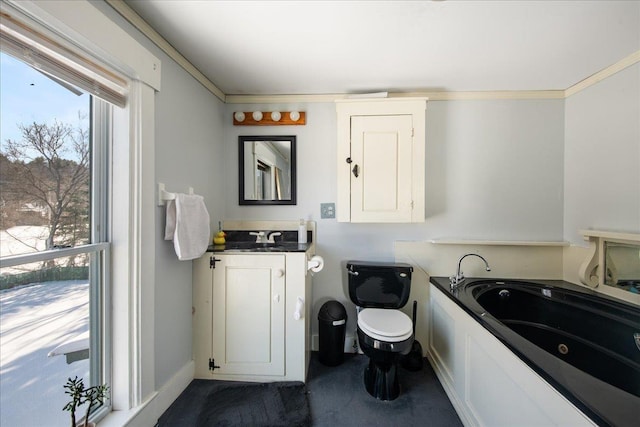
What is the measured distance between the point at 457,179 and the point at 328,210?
1168 mm

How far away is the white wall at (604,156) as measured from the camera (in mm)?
1525

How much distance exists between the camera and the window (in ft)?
2.85

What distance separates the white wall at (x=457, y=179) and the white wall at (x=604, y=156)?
88 millimetres

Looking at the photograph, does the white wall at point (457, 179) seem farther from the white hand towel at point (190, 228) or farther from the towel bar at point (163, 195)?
the towel bar at point (163, 195)

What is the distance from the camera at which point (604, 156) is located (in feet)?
5.55

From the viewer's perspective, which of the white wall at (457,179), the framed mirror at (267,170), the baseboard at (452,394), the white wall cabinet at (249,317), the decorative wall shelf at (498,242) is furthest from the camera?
the framed mirror at (267,170)

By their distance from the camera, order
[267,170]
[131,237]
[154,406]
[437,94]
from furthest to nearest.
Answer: [267,170]
[437,94]
[154,406]
[131,237]

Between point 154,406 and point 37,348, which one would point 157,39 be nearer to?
point 37,348

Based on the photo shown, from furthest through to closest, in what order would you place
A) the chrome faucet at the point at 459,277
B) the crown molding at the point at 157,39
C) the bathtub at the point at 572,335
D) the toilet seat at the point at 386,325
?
the chrome faucet at the point at 459,277 < the toilet seat at the point at 386,325 < the crown molding at the point at 157,39 < the bathtub at the point at 572,335

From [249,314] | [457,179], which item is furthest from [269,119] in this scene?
[457,179]

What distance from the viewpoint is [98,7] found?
105cm

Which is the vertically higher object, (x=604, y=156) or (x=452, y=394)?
(x=604, y=156)

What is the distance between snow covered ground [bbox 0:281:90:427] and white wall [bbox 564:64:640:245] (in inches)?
125

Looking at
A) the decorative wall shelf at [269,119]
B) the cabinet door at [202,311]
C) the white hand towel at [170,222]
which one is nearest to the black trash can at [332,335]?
the cabinet door at [202,311]
